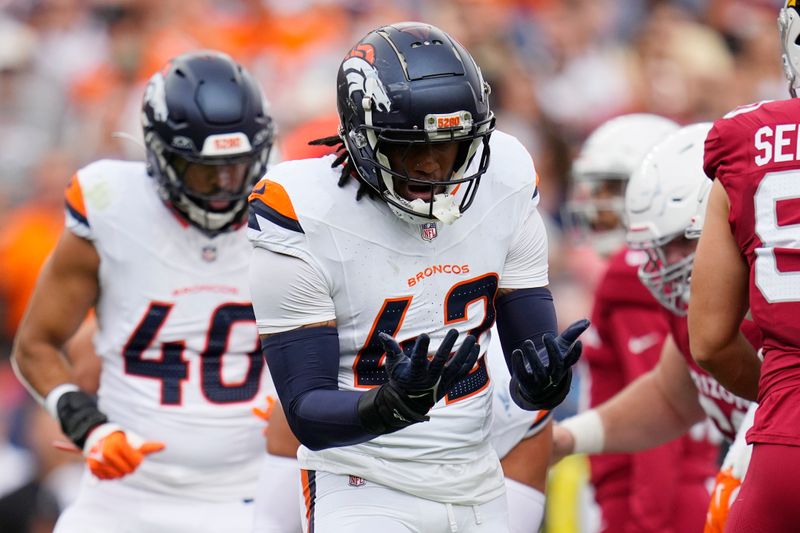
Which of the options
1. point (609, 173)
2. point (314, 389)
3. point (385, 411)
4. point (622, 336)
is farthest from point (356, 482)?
point (609, 173)

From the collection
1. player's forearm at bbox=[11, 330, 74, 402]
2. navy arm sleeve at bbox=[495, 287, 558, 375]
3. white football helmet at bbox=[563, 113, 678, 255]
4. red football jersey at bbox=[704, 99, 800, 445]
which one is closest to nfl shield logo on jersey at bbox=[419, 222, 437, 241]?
navy arm sleeve at bbox=[495, 287, 558, 375]

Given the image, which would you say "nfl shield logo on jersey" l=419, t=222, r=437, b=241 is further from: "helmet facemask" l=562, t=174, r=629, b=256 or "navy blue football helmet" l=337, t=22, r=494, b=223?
"helmet facemask" l=562, t=174, r=629, b=256

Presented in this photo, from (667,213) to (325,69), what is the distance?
6.24m

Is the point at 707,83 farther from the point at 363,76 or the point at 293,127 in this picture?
the point at 363,76

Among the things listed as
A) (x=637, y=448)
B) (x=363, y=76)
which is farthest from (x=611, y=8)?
(x=363, y=76)

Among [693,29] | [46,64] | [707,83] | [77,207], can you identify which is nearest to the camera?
[77,207]

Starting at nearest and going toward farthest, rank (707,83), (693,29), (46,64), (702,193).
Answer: (702,193) < (707,83) < (693,29) < (46,64)

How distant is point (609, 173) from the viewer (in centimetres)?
629

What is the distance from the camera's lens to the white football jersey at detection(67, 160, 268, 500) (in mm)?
4773

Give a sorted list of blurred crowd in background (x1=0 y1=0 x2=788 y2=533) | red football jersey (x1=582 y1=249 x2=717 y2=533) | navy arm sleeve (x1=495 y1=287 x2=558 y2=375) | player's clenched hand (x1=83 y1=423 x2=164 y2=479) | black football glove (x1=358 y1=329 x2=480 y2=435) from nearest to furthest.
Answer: black football glove (x1=358 y1=329 x2=480 y2=435) → navy arm sleeve (x1=495 y1=287 x2=558 y2=375) → player's clenched hand (x1=83 y1=423 x2=164 y2=479) → red football jersey (x1=582 y1=249 x2=717 y2=533) → blurred crowd in background (x1=0 y1=0 x2=788 y2=533)

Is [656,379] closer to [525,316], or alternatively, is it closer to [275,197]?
[525,316]

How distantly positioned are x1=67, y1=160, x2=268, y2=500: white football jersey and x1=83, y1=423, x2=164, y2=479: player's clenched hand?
271mm

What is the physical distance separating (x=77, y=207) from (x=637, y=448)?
2093 millimetres

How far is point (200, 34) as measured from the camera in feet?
35.3
